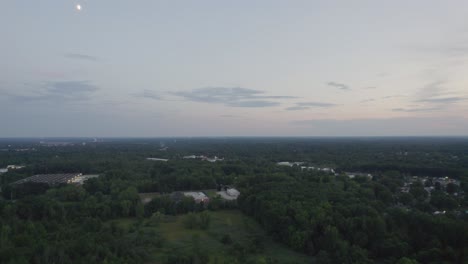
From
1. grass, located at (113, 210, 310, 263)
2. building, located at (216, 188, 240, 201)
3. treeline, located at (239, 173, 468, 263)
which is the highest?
treeline, located at (239, 173, 468, 263)

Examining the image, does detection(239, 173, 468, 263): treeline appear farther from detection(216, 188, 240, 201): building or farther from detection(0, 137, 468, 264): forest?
detection(216, 188, 240, 201): building

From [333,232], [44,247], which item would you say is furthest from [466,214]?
[44,247]

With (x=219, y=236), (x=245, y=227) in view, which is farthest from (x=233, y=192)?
(x=219, y=236)

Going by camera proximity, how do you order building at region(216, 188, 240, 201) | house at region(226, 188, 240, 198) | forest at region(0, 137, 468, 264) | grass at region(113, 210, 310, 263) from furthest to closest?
house at region(226, 188, 240, 198) → building at region(216, 188, 240, 201) → grass at region(113, 210, 310, 263) → forest at region(0, 137, 468, 264)

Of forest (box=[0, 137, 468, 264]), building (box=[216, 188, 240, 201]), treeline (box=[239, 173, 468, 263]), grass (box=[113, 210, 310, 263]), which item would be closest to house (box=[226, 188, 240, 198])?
building (box=[216, 188, 240, 201])

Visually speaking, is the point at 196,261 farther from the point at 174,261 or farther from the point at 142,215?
the point at 142,215

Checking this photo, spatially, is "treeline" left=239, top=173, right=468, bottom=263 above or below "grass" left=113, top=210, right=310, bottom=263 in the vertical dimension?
above

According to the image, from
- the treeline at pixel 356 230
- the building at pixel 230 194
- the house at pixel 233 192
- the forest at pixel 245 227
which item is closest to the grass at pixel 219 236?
the forest at pixel 245 227

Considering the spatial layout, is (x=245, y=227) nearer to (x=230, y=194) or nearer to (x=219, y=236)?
(x=219, y=236)
